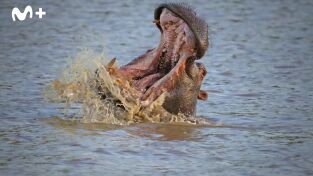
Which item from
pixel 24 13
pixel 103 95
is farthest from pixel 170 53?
pixel 24 13

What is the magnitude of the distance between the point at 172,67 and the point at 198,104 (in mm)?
2053

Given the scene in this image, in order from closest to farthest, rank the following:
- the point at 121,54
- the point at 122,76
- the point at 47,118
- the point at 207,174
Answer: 1. the point at 207,174
2. the point at 122,76
3. the point at 47,118
4. the point at 121,54

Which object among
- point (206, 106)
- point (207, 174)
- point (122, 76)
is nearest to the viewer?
point (207, 174)

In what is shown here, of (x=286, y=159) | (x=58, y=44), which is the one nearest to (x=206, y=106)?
(x=286, y=159)

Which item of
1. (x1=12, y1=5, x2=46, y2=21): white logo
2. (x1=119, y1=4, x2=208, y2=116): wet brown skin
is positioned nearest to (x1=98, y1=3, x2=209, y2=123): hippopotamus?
(x1=119, y1=4, x2=208, y2=116): wet brown skin

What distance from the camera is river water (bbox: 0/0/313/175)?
6.74 m

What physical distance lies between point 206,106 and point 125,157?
2.70 m

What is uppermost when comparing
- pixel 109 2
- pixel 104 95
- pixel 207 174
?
pixel 109 2

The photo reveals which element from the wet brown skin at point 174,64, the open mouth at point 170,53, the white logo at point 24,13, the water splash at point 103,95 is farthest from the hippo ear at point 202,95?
the white logo at point 24,13

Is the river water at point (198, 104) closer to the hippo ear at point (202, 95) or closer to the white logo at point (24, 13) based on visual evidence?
the white logo at point (24, 13)

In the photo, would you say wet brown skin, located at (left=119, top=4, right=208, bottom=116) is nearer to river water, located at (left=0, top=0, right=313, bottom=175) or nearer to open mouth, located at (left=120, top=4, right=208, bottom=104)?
open mouth, located at (left=120, top=4, right=208, bottom=104)

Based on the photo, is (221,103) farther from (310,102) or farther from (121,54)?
(121,54)

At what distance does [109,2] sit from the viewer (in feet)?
54.2

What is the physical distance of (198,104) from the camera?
9383 millimetres
